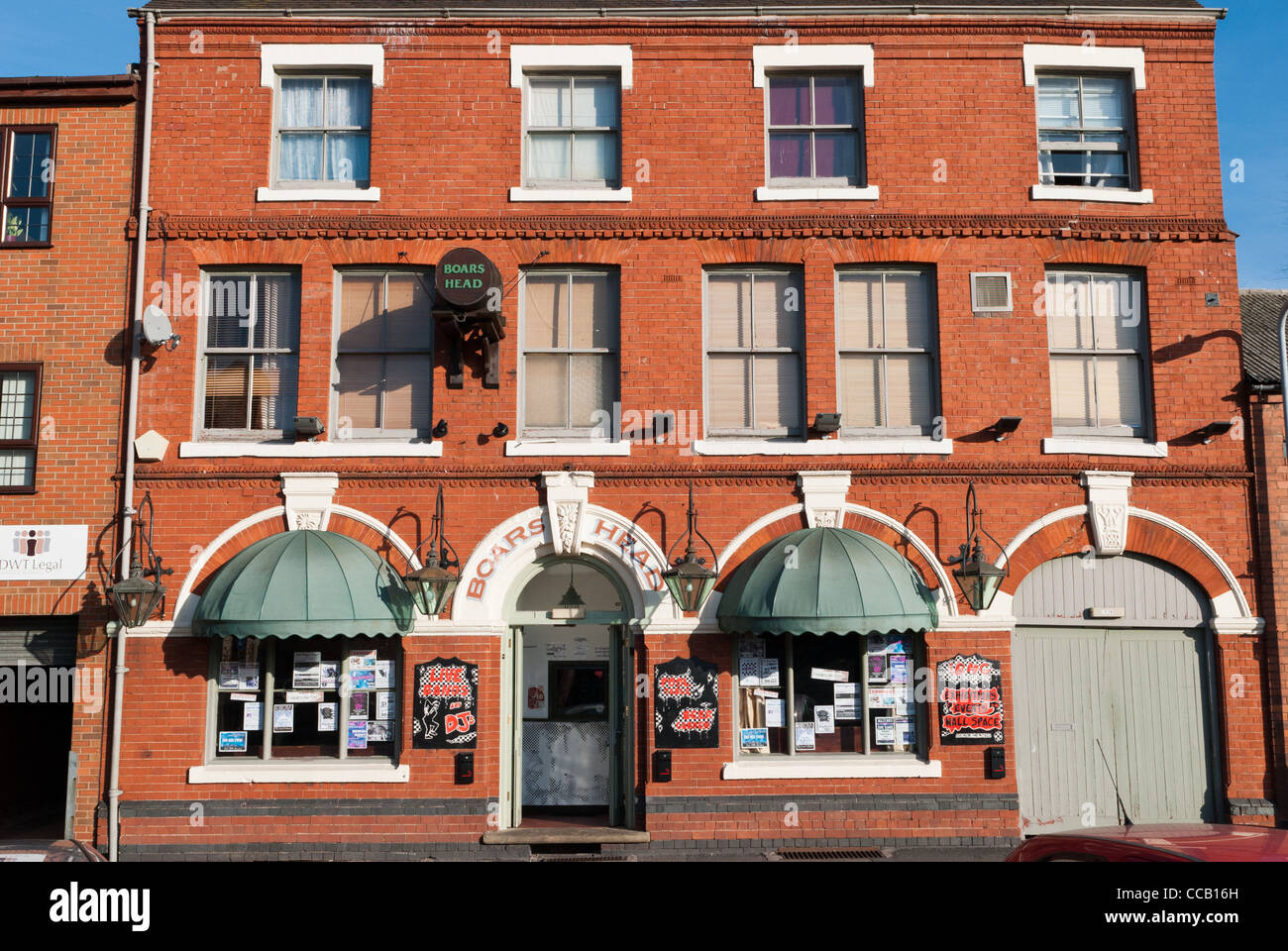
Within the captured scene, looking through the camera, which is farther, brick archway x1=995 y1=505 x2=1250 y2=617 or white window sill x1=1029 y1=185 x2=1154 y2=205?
white window sill x1=1029 y1=185 x2=1154 y2=205

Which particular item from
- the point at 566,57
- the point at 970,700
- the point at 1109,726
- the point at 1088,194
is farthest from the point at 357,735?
the point at 1088,194

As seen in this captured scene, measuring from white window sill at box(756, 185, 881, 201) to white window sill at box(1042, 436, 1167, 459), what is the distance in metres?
3.72

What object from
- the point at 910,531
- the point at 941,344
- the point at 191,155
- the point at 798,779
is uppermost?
the point at 191,155

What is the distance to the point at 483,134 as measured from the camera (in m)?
12.8

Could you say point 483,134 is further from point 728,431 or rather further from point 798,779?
point 798,779

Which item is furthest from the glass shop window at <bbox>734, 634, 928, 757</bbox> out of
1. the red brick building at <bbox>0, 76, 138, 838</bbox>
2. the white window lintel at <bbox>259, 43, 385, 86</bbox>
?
the white window lintel at <bbox>259, 43, 385, 86</bbox>

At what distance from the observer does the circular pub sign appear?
1164 centimetres

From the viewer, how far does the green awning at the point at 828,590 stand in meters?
11.0

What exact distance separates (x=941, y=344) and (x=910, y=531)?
→ 2.35 meters

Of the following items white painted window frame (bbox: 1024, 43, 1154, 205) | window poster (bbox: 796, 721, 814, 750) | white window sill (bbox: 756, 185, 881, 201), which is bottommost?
window poster (bbox: 796, 721, 814, 750)

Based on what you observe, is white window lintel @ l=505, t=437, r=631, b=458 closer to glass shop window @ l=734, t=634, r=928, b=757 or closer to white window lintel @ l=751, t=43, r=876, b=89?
glass shop window @ l=734, t=634, r=928, b=757

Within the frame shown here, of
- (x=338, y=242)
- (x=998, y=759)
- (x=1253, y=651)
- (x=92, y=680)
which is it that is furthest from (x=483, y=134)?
(x=1253, y=651)

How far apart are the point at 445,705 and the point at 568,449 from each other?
3.31 m

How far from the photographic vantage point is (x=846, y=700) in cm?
1203
